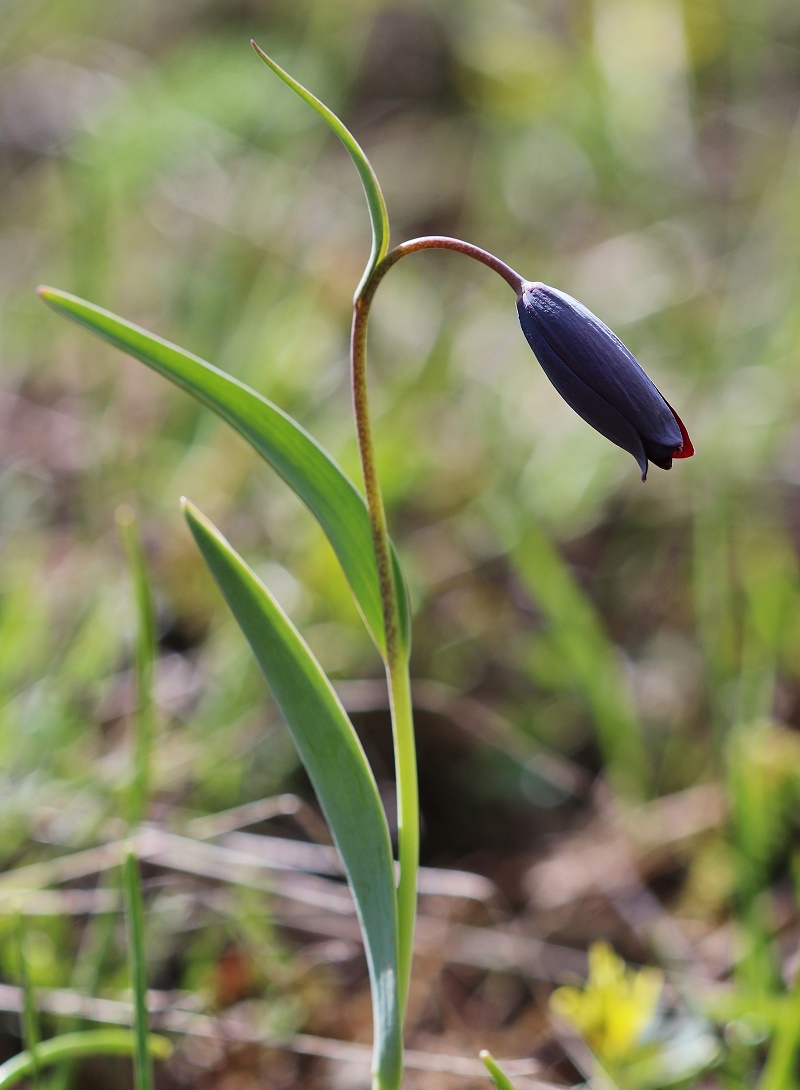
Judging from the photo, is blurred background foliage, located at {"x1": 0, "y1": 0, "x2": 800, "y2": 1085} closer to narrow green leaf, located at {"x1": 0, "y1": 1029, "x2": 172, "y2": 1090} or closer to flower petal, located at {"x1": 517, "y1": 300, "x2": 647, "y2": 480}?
narrow green leaf, located at {"x1": 0, "y1": 1029, "x2": 172, "y2": 1090}

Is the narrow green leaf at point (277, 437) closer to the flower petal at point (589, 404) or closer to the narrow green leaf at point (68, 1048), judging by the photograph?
the flower petal at point (589, 404)

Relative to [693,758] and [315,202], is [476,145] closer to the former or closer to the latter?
[315,202]

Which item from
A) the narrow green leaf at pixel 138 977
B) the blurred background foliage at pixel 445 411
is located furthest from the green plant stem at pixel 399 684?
the blurred background foliage at pixel 445 411

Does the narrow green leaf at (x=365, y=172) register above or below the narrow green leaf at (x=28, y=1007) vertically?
above

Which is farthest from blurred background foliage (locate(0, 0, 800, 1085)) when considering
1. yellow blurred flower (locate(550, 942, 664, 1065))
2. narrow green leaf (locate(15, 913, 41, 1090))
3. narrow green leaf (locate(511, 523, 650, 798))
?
narrow green leaf (locate(15, 913, 41, 1090))

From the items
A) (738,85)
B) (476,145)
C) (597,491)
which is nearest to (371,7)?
(476,145)
